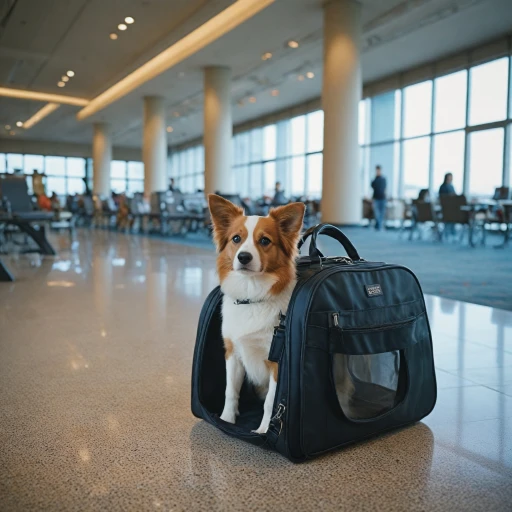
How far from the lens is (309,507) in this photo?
125 cm

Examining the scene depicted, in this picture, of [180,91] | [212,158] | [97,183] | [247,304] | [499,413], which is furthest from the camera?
[97,183]

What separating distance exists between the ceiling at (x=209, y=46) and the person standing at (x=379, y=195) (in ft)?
10.9

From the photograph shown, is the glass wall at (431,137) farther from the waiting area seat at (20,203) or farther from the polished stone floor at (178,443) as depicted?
the polished stone floor at (178,443)

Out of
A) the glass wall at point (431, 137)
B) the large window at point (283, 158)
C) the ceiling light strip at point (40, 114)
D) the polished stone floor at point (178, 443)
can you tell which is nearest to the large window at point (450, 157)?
the glass wall at point (431, 137)

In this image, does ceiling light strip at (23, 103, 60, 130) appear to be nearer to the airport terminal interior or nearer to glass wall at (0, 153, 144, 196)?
the airport terminal interior

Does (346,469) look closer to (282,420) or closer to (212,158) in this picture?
(282,420)

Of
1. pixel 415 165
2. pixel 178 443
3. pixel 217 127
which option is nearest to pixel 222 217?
pixel 178 443

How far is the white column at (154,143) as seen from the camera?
1791 centimetres

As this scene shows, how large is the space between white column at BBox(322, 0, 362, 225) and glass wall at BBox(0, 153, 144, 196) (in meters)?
21.4

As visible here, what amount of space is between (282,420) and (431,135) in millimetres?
15016

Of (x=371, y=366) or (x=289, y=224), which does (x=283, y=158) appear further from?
(x=289, y=224)

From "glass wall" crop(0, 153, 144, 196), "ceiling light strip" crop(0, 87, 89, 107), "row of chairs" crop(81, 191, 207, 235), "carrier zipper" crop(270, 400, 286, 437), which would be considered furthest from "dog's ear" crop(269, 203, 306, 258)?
"glass wall" crop(0, 153, 144, 196)

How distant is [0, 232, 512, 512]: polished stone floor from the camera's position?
1.30 meters

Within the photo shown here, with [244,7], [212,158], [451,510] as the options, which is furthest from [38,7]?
[451,510]
